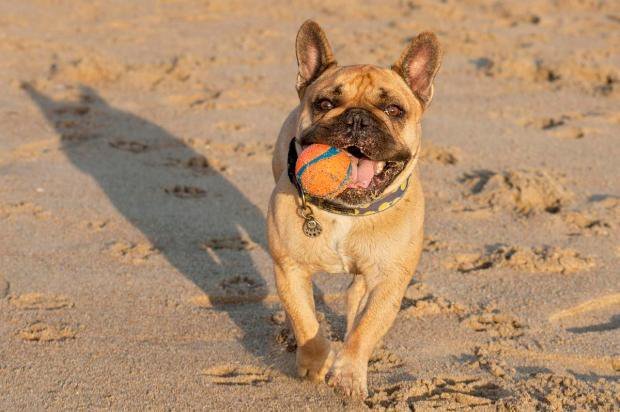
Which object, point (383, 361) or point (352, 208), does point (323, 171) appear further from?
point (383, 361)

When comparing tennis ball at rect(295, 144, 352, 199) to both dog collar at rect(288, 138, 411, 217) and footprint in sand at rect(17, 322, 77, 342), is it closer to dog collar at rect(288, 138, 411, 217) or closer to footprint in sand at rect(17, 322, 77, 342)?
dog collar at rect(288, 138, 411, 217)

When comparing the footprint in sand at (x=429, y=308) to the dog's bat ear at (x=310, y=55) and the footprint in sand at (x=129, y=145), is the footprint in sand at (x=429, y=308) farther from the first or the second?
the footprint in sand at (x=129, y=145)

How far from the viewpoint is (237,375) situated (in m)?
4.12

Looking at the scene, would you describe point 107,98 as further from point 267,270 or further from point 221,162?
point 267,270

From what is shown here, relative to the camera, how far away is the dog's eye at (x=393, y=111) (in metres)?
4.10

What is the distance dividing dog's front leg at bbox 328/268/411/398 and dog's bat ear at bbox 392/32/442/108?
95cm

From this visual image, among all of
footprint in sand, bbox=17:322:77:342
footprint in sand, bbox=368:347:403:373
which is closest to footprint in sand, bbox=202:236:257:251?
footprint in sand, bbox=17:322:77:342

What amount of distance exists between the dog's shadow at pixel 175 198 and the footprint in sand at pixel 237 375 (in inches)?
8.4

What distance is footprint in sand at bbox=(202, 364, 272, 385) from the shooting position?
404cm

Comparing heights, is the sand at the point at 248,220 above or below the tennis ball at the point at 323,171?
below

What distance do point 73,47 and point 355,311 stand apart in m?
6.90

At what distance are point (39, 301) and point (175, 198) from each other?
6.47ft

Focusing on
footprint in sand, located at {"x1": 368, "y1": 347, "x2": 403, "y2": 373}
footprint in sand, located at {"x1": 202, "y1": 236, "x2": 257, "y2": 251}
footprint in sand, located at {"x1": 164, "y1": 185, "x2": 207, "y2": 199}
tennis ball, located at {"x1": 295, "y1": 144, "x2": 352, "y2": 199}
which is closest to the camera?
tennis ball, located at {"x1": 295, "y1": 144, "x2": 352, "y2": 199}

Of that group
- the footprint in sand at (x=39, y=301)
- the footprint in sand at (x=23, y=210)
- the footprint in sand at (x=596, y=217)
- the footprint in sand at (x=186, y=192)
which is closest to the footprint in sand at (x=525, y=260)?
the footprint in sand at (x=596, y=217)
